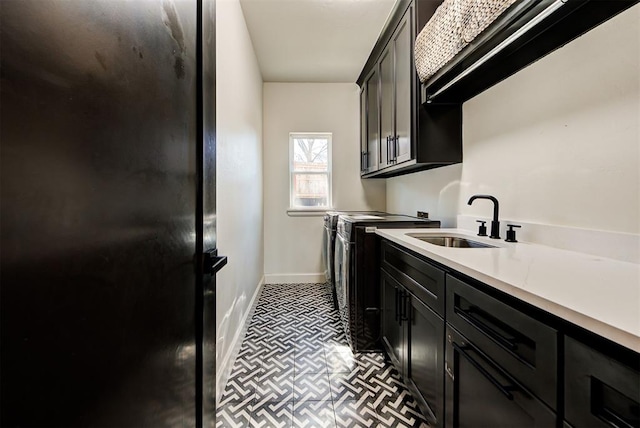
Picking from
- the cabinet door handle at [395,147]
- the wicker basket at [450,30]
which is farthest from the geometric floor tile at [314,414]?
the wicker basket at [450,30]

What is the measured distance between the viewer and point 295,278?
13.0 ft

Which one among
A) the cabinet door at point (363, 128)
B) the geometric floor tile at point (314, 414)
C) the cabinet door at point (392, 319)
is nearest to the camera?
the geometric floor tile at point (314, 414)

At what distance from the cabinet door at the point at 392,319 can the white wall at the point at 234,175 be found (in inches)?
40.4

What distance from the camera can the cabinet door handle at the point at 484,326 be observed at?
0.79m

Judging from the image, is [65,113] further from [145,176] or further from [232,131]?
[232,131]

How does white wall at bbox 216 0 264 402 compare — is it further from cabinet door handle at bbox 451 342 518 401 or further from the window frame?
cabinet door handle at bbox 451 342 518 401

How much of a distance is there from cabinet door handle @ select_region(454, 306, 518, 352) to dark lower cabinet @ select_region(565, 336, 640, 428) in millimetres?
161

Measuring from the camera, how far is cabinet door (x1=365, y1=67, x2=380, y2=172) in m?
2.98


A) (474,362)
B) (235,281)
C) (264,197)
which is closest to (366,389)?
(474,362)

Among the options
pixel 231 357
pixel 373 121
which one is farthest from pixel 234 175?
pixel 373 121

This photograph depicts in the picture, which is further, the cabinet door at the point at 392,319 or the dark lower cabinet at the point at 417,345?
the cabinet door at the point at 392,319

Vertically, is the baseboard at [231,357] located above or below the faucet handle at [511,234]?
below

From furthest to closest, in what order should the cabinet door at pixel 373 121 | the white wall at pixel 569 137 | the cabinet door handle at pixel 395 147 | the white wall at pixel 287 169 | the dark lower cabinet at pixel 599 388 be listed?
the white wall at pixel 287 169, the cabinet door at pixel 373 121, the cabinet door handle at pixel 395 147, the white wall at pixel 569 137, the dark lower cabinet at pixel 599 388

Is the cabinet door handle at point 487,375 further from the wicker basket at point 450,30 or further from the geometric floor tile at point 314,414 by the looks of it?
the wicker basket at point 450,30
